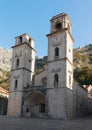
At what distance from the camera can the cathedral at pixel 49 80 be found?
26695mm

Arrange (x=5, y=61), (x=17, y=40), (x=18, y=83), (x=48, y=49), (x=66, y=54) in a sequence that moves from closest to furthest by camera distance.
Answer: (x=66, y=54) < (x=48, y=49) < (x=18, y=83) < (x=17, y=40) < (x=5, y=61)

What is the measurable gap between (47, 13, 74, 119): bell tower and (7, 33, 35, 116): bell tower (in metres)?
6.24

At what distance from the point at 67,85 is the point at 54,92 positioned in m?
2.26

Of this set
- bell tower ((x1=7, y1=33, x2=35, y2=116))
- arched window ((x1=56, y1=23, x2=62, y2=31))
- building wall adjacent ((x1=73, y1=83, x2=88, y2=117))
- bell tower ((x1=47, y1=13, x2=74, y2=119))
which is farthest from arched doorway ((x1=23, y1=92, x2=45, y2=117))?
arched window ((x1=56, y1=23, x2=62, y2=31))

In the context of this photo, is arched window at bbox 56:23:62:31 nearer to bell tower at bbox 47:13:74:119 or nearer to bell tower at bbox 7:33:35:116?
bell tower at bbox 47:13:74:119

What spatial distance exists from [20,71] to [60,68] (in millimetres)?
9157

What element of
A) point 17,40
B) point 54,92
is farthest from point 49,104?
point 17,40

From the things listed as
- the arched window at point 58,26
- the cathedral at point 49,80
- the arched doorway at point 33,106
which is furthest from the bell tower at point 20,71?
the arched window at point 58,26

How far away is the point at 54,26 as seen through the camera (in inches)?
1244

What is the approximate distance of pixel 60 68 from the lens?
28.0m

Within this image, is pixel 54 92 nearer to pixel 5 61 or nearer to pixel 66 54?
pixel 66 54

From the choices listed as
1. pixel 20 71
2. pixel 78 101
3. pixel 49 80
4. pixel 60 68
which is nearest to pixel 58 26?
pixel 60 68

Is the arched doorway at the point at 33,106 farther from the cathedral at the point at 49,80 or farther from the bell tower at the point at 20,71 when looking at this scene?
the bell tower at the point at 20,71

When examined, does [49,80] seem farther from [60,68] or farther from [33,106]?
[33,106]
